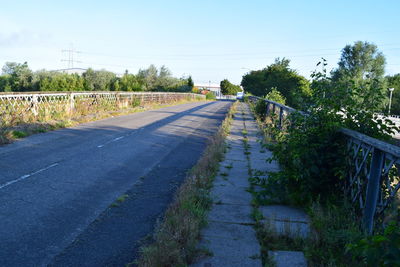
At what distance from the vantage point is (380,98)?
555 centimetres

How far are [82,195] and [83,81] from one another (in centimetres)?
→ 5322

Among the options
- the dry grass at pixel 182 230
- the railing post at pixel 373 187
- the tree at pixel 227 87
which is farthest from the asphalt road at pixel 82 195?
the tree at pixel 227 87

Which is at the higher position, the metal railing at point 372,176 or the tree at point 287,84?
the tree at point 287,84

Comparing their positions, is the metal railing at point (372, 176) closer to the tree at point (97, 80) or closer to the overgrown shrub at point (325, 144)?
the overgrown shrub at point (325, 144)

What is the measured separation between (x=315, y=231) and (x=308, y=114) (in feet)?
8.36

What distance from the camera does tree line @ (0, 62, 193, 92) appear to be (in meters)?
53.3

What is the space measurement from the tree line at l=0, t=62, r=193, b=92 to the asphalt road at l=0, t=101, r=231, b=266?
44.5 meters

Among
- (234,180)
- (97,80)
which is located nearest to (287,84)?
(97,80)

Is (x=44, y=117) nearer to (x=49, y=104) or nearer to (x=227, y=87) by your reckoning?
(x=49, y=104)

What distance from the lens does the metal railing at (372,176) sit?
12.5 feet

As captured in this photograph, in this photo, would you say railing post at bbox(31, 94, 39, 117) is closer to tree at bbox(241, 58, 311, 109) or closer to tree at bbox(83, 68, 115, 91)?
tree at bbox(241, 58, 311, 109)

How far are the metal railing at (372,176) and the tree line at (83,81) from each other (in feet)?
168

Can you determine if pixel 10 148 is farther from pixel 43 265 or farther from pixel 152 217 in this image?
pixel 43 265

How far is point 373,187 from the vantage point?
4.09 metres
